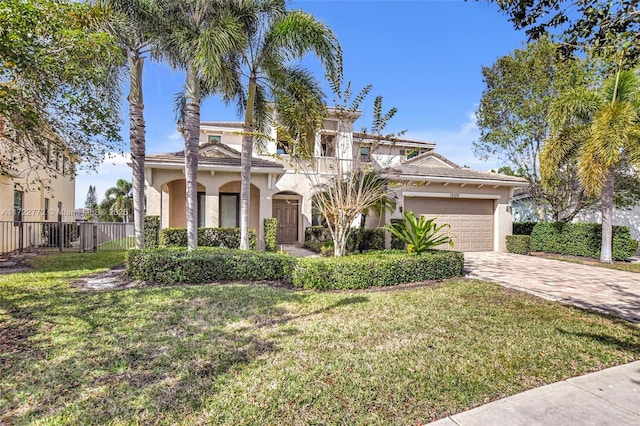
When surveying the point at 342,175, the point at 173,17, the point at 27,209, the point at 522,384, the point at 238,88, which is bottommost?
the point at 522,384

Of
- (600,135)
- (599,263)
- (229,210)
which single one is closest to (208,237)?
(229,210)

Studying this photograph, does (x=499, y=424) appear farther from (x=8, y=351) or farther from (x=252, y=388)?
(x=8, y=351)

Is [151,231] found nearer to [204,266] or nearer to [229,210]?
[229,210]

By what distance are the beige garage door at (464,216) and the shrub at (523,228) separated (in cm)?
242

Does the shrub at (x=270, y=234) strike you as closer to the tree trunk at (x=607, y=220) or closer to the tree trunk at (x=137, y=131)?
the tree trunk at (x=137, y=131)

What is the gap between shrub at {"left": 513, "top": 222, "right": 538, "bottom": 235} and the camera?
18.1 metres

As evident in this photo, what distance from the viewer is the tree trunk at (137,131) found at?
34.3ft

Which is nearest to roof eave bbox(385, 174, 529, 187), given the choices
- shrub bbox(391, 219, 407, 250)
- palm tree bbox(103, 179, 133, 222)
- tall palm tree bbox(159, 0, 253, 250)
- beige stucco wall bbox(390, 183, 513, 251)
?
beige stucco wall bbox(390, 183, 513, 251)

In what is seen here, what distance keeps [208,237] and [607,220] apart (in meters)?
16.6

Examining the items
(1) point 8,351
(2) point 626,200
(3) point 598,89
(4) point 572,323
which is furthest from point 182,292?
(2) point 626,200

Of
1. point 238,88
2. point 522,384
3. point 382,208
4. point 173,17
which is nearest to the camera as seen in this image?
point 522,384

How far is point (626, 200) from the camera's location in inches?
694

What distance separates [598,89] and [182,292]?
1877 cm

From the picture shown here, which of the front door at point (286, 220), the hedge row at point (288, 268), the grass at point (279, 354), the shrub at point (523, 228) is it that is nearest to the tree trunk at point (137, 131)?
the hedge row at point (288, 268)
